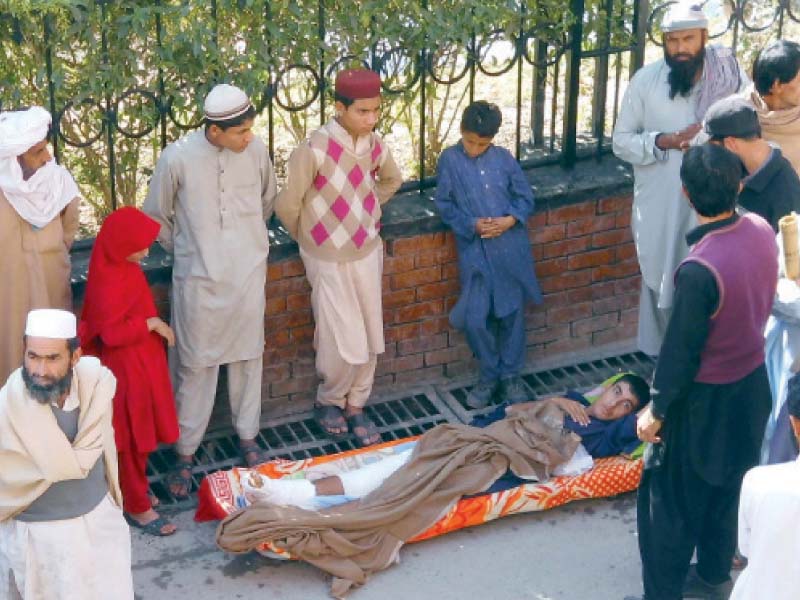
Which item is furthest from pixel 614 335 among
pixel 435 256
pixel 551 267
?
pixel 435 256

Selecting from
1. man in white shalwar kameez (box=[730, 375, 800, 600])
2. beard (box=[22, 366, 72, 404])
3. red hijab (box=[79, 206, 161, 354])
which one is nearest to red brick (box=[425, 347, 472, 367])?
red hijab (box=[79, 206, 161, 354])

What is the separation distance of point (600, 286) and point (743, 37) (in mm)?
1537

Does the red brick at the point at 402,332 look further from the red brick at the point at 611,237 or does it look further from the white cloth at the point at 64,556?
the white cloth at the point at 64,556

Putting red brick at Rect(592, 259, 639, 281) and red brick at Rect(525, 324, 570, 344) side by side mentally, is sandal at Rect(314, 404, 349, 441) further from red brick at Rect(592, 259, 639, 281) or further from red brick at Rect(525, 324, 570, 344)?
red brick at Rect(592, 259, 639, 281)

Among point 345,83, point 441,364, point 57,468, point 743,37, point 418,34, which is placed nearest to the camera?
point 57,468

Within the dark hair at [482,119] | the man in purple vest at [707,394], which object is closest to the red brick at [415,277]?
the dark hair at [482,119]

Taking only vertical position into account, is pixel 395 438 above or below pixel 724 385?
below

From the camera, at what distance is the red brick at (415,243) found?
7027 millimetres

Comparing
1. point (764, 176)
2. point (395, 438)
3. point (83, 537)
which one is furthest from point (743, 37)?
point (83, 537)

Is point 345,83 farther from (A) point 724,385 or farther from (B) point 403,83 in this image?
(A) point 724,385

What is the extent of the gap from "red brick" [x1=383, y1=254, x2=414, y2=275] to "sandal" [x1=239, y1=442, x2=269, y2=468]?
101 centimetres

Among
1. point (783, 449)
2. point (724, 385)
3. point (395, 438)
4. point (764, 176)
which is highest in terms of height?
point (764, 176)

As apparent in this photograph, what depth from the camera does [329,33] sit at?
267 inches

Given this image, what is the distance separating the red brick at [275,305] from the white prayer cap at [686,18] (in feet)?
6.88
